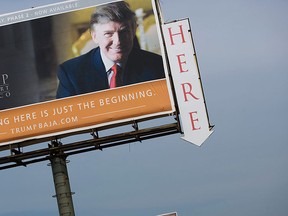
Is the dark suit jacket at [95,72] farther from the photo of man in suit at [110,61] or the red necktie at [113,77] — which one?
the red necktie at [113,77]

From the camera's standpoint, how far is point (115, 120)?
3038 centimetres

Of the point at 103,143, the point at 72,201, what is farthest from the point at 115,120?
the point at 72,201

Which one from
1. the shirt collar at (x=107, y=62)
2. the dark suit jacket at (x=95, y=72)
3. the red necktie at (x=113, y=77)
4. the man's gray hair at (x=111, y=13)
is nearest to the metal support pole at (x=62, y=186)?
the dark suit jacket at (x=95, y=72)

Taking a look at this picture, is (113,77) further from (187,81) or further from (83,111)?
(187,81)

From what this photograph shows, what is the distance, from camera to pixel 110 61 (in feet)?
103

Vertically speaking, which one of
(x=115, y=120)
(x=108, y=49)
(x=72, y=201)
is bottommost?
(x=72, y=201)

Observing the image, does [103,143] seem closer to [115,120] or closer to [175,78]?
[115,120]

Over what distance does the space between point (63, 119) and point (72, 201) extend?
229cm

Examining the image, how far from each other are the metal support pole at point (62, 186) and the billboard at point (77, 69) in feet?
2.73

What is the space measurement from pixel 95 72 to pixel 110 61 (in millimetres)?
535

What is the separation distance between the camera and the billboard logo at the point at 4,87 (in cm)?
3120

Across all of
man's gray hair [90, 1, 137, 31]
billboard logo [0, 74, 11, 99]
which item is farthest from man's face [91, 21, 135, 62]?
billboard logo [0, 74, 11, 99]

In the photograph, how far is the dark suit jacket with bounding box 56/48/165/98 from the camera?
101ft

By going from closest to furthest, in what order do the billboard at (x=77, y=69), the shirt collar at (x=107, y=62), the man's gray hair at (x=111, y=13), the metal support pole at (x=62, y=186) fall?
the metal support pole at (x=62, y=186) → the billboard at (x=77, y=69) → the shirt collar at (x=107, y=62) → the man's gray hair at (x=111, y=13)
